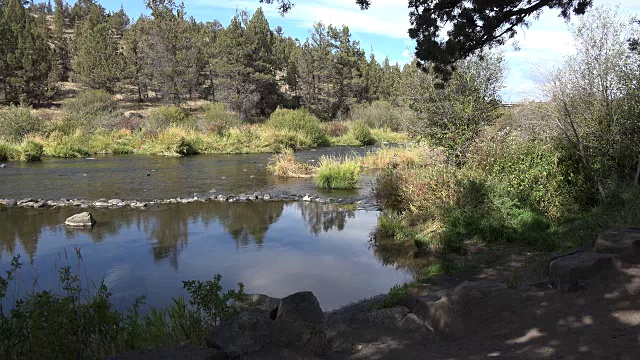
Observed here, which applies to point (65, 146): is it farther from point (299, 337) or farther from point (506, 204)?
point (299, 337)

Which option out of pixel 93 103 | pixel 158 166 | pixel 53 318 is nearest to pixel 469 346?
pixel 53 318

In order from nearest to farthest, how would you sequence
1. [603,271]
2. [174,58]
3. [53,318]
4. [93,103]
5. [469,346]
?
1. [53,318]
2. [469,346]
3. [603,271]
4. [93,103]
5. [174,58]

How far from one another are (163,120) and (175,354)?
120 feet

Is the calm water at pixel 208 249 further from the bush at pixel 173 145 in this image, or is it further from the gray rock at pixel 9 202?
the bush at pixel 173 145

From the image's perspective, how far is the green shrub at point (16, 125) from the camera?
28.5 meters

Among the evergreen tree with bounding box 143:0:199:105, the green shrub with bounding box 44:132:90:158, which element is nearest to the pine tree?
the evergreen tree with bounding box 143:0:199:105

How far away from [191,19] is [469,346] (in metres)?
75.4

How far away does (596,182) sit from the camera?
401 inches

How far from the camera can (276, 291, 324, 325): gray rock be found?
5.38 meters

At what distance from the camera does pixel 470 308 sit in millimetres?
5105

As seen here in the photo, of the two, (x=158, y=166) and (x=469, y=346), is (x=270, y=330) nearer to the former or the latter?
(x=469, y=346)

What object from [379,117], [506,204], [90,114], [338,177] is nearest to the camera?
[506,204]

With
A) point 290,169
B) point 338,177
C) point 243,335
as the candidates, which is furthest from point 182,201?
point 243,335

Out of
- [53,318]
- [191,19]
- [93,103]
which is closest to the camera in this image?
[53,318]
